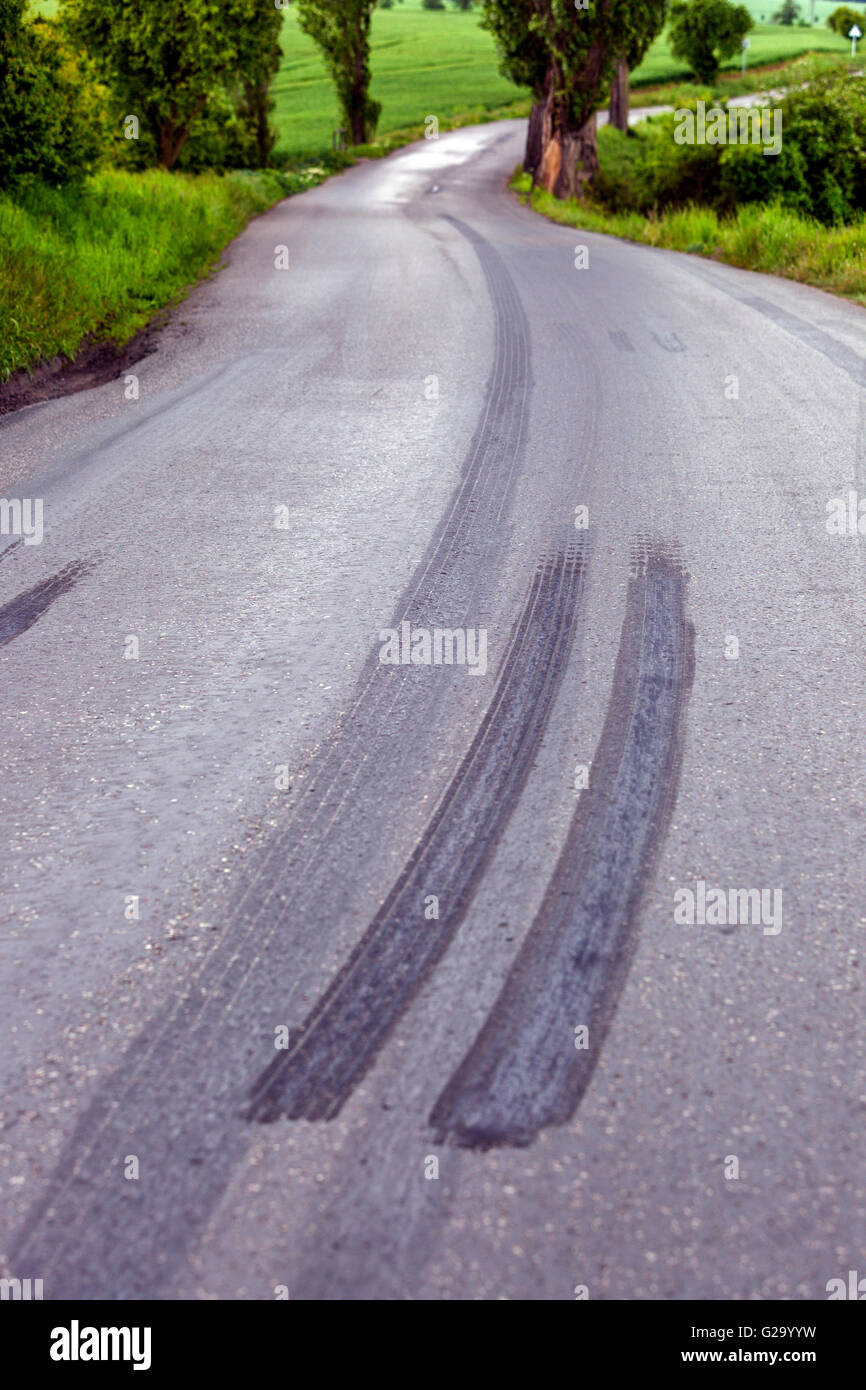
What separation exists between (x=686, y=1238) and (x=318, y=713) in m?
2.37

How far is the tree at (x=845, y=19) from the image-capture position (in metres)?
88.2

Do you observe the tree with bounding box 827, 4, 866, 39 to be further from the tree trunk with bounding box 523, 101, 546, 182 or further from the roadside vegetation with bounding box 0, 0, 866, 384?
the tree trunk with bounding box 523, 101, 546, 182

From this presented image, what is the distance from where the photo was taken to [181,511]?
6.27 m

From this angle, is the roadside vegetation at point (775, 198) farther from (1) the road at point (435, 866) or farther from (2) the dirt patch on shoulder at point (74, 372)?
(1) the road at point (435, 866)

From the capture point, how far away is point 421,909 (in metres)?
3.16

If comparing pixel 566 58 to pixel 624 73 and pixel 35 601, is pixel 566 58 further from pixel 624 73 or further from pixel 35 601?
pixel 35 601

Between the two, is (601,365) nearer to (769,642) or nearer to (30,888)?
(769,642)

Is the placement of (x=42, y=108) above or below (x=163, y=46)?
below

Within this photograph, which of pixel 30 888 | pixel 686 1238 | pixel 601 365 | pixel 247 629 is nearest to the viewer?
pixel 686 1238

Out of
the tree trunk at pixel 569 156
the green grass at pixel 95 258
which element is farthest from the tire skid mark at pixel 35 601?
the tree trunk at pixel 569 156

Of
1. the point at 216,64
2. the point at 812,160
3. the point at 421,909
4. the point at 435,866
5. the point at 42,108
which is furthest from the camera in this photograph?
the point at 216,64

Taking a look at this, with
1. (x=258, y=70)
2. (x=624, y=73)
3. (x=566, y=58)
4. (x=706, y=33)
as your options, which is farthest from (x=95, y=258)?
(x=706, y=33)

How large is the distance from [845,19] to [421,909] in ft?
343

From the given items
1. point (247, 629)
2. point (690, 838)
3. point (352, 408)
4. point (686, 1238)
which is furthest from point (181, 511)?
point (686, 1238)
